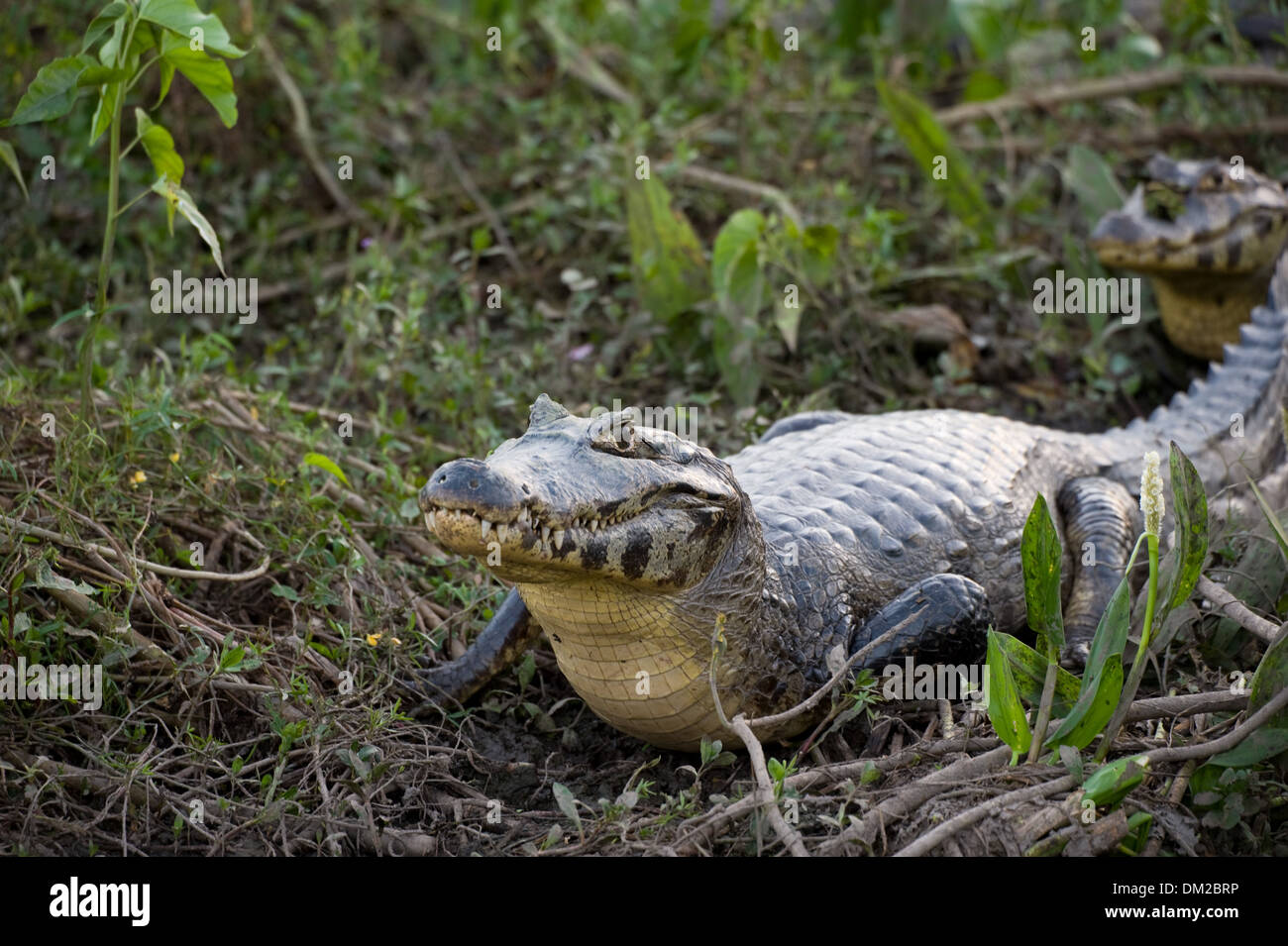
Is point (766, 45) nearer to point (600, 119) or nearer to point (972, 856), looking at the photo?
point (600, 119)

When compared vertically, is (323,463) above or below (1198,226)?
below

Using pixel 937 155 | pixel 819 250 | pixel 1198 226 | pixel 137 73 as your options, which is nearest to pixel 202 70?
pixel 137 73

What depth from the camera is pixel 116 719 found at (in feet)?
9.78

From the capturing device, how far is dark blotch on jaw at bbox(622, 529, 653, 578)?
2.67 meters

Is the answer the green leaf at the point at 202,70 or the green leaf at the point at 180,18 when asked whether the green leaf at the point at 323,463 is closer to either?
the green leaf at the point at 202,70

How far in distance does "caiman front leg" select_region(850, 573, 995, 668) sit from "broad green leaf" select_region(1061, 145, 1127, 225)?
9.95ft

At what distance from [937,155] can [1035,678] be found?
3.64m

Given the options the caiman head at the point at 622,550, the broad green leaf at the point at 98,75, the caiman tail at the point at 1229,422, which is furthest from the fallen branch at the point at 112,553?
the caiman tail at the point at 1229,422

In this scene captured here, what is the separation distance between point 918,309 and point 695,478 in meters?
2.89

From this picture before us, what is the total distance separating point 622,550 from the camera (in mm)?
2656

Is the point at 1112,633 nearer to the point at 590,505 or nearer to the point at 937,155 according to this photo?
the point at 590,505

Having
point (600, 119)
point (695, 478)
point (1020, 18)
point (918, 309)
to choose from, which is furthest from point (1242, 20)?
point (695, 478)

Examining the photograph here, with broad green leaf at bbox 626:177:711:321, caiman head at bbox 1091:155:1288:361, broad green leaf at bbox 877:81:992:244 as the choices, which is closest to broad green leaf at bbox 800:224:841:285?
broad green leaf at bbox 626:177:711:321
